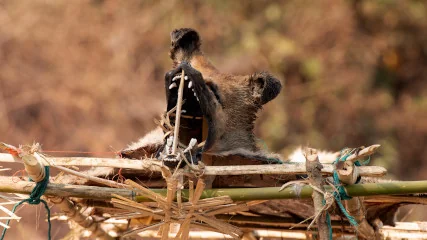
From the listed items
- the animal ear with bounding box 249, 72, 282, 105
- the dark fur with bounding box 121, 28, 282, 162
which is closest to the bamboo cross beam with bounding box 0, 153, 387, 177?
the dark fur with bounding box 121, 28, 282, 162

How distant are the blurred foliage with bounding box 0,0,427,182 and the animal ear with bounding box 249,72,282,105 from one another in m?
3.09

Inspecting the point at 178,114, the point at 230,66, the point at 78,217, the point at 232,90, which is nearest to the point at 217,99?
the point at 232,90

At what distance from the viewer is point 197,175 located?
1570mm

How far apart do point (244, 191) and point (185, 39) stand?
0.68 metres

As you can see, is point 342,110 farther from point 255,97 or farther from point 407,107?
point 255,97

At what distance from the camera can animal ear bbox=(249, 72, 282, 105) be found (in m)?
2.07

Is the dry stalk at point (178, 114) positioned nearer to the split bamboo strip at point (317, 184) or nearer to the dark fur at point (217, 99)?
the dark fur at point (217, 99)

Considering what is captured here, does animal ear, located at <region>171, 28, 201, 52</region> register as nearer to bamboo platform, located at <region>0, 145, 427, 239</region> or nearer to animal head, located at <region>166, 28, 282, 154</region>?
animal head, located at <region>166, 28, 282, 154</region>

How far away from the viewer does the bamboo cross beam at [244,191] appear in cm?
154

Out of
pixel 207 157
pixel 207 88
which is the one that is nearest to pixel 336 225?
pixel 207 157

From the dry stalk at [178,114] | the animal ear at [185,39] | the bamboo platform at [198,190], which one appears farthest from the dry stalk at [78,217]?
the animal ear at [185,39]

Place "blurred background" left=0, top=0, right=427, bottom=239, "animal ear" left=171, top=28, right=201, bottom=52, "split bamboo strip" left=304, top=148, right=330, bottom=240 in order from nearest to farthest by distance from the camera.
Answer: "split bamboo strip" left=304, top=148, right=330, bottom=240 → "animal ear" left=171, top=28, right=201, bottom=52 → "blurred background" left=0, top=0, right=427, bottom=239

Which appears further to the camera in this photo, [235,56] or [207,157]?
[235,56]

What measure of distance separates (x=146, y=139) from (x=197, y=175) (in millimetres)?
553
